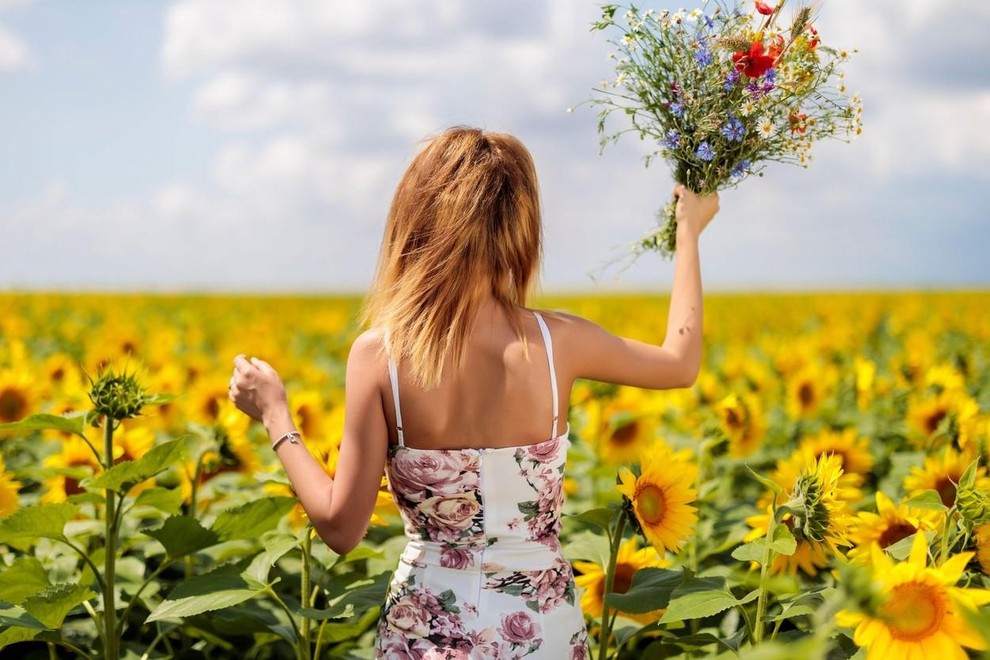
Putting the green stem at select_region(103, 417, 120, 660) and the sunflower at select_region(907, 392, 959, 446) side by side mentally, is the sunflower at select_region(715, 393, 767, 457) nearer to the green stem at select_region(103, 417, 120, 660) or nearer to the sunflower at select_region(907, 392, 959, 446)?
the sunflower at select_region(907, 392, 959, 446)

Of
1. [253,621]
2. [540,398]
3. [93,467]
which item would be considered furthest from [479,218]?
[93,467]

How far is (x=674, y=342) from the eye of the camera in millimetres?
2463

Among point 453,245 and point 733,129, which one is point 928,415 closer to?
point 733,129

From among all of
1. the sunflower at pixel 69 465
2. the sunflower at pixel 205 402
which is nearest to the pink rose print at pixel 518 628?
the sunflower at pixel 69 465

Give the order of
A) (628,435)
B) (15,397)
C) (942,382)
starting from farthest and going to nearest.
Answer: (628,435) < (942,382) < (15,397)

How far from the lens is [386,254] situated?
224 cm

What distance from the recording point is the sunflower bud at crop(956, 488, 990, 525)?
1.95m

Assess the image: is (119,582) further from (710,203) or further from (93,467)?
(710,203)

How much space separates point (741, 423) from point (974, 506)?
6.34 ft

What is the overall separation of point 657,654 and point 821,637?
5.92 feet

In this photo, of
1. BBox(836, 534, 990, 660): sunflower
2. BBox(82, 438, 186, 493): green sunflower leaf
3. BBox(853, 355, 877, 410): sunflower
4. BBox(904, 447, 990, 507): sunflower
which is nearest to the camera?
BBox(836, 534, 990, 660): sunflower

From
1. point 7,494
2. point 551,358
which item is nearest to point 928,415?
point 551,358

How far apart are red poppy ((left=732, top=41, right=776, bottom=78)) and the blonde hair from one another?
52cm

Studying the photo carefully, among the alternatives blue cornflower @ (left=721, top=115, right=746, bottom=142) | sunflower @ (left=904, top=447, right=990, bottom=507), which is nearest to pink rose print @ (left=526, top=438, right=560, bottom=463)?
blue cornflower @ (left=721, top=115, right=746, bottom=142)
